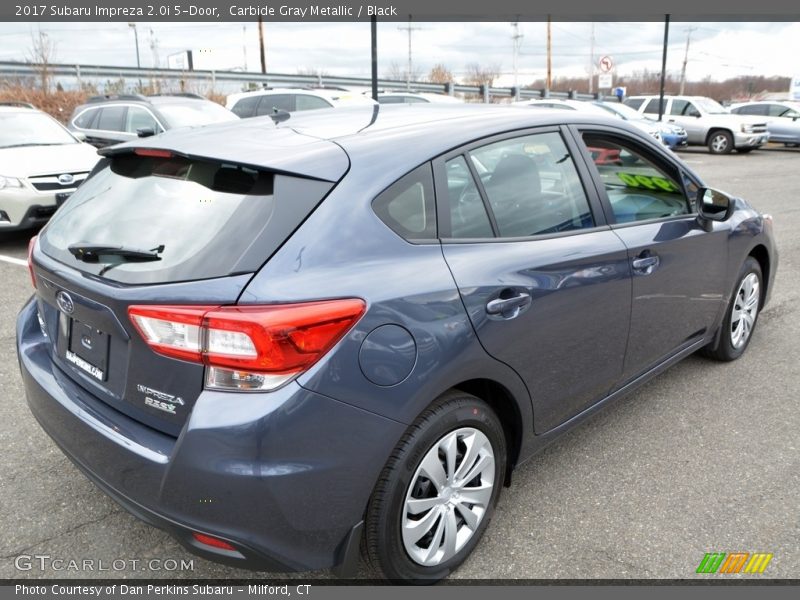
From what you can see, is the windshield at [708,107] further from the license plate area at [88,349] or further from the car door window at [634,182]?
the license plate area at [88,349]

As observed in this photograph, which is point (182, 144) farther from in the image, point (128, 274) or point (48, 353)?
point (48, 353)

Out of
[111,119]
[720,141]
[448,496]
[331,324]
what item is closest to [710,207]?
[448,496]

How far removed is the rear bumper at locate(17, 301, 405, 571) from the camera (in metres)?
1.95

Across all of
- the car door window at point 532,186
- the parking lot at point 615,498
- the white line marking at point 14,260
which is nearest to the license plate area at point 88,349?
the parking lot at point 615,498

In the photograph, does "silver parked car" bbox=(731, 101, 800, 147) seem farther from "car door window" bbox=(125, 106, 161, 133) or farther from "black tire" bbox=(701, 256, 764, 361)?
"black tire" bbox=(701, 256, 764, 361)

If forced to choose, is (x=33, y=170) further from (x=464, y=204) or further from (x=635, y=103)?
(x=635, y=103)

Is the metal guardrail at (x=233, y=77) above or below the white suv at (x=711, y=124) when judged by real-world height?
above

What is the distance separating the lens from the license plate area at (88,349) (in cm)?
228

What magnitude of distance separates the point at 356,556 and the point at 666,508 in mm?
1486

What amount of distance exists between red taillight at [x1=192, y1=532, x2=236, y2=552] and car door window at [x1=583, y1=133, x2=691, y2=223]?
2.21 metres

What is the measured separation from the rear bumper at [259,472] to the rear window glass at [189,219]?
425 millimetres

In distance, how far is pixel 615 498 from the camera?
3.01 meters

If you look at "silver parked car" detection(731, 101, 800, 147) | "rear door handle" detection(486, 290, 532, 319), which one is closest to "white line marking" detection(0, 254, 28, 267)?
"rear door handle" detection(486, 290, 532, 319)

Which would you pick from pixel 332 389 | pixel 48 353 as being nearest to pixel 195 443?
pixel 332 389
